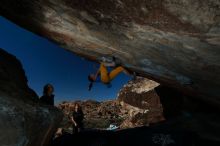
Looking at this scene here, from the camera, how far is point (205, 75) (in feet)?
37.7

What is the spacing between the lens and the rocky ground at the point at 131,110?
80.1 feet

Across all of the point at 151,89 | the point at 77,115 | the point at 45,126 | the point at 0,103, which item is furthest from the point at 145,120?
the point at 0,103

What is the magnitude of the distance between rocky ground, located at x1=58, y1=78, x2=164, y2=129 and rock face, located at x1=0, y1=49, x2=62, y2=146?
13.3 metres

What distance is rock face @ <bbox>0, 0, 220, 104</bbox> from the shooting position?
759cm

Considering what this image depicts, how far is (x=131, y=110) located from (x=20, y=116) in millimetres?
21151

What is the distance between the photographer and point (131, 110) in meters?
29.7

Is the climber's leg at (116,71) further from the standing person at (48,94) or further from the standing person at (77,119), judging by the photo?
the standing person at (77,119)

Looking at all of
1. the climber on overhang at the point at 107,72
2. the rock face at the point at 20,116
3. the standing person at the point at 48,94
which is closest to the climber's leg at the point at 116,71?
the climber on overhang at the point at 107,72

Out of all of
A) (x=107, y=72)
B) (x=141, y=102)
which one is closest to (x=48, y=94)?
(x=107, y=72)

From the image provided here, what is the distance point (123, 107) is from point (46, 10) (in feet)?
77.6

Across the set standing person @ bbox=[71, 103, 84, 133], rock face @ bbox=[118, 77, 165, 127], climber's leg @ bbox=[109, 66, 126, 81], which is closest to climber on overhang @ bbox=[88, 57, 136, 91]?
climber's leg @ bbox=[109, 66, 126, 81]

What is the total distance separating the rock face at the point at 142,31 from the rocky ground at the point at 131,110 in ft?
35.1

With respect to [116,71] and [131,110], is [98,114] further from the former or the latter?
[116,71]

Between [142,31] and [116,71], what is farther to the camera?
[116,71]
